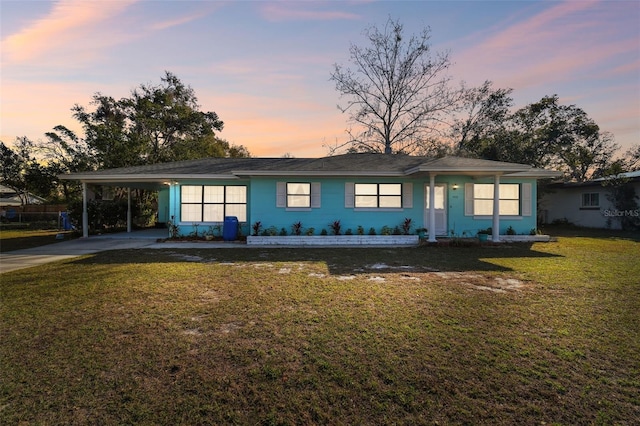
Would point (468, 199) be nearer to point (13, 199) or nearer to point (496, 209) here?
point (496, 209)

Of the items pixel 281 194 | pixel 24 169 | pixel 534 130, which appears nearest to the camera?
pixel 281 194

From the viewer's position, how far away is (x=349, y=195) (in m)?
12.3

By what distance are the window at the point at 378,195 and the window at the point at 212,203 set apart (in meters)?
4.75

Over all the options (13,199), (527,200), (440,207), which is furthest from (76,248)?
(13,199)

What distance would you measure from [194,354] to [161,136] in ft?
90.9

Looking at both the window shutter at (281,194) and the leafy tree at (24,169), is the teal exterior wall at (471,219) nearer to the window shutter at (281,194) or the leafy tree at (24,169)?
the window shutter at (281,194)

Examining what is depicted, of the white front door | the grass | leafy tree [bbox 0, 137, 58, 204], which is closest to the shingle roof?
the white front door

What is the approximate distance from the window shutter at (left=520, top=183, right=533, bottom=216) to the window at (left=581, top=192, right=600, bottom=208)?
988cm

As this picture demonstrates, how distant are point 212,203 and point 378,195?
681 cm

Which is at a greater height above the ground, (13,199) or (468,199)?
(13,199)

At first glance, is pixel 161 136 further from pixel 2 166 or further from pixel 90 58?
pixel 90 58

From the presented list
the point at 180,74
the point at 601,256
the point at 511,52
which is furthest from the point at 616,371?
the point at 180,74

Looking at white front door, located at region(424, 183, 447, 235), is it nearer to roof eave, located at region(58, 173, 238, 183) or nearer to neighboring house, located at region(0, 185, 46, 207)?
roof eave, located at region(58, 173, 238, 183)

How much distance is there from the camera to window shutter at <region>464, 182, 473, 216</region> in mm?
12633
